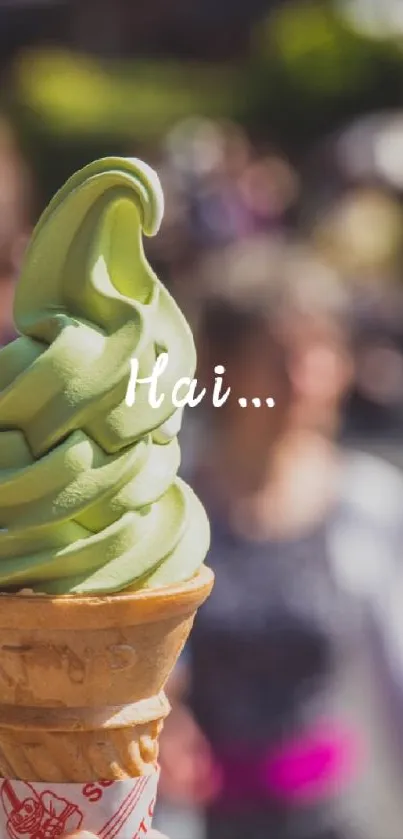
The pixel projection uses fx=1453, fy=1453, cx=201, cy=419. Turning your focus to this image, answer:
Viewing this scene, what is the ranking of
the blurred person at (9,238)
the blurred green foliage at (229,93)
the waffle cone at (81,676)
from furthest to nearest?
the blurred green foliage at (229,93)
the blurred person at (9,238)
the waffle cone at (81,676)

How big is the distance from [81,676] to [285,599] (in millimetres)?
1587

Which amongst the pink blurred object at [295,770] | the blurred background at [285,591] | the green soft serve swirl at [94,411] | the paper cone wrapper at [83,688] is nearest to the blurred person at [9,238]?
the blurred background at [285,591]

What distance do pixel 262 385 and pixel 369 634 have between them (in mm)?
682

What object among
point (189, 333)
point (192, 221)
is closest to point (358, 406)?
point (192, 221)

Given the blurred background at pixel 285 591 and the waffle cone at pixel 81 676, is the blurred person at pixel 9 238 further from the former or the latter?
the waffle cone at pixel 81 676

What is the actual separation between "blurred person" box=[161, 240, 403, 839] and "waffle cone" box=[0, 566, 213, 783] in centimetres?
144

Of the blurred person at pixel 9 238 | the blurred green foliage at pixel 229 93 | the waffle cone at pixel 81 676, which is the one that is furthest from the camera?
the blurred green foliage at pixel 229 93

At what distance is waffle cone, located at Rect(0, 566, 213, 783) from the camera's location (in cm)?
195

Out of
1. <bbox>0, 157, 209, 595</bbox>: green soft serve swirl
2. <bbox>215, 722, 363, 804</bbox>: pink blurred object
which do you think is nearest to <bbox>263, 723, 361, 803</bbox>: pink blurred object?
<bbox>215, 722, 363, 804</bbox>: pink blurred object

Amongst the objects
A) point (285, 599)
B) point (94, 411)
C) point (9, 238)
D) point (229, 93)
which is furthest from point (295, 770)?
point (229, 93)

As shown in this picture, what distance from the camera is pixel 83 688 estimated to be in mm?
2004

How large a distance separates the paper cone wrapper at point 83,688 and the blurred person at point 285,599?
4.70 ft

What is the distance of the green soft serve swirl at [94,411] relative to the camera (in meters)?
2.02

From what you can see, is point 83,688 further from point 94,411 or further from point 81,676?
point 94,411
